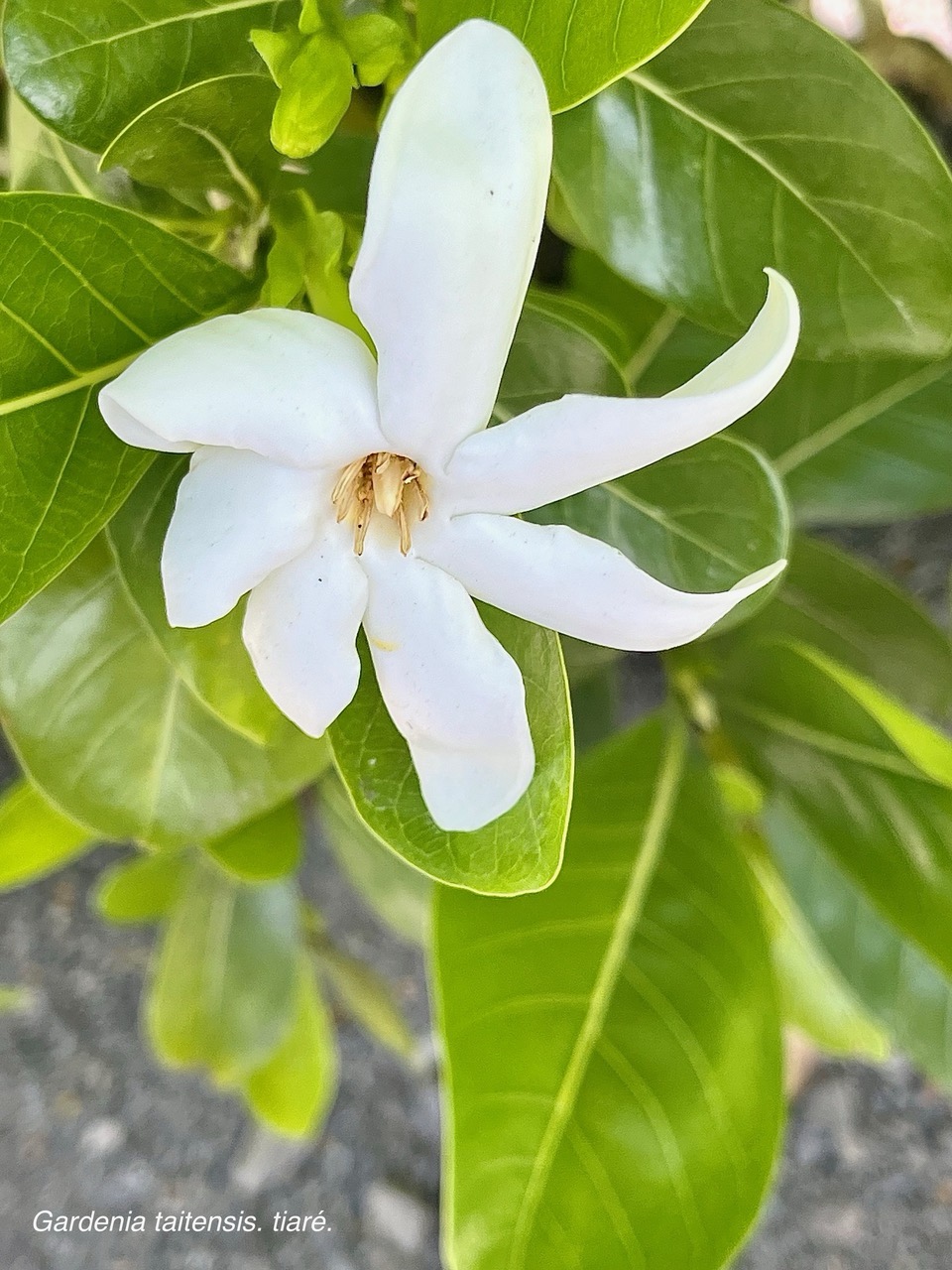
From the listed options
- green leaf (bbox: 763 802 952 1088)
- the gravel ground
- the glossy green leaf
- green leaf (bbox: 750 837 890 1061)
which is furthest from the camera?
the gravel ground

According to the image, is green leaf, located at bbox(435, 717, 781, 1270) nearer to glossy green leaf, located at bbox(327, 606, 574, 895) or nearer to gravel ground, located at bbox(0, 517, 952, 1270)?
glossy green leaf, located at bbox(327, 606, 574, 895)

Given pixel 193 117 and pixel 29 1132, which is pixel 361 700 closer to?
pixel 193 117

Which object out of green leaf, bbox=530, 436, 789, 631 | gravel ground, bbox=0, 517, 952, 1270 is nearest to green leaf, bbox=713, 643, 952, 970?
green leaf, bbox=530, 436, 789, 631

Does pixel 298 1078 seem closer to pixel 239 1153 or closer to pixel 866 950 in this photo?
pixel 239 1153

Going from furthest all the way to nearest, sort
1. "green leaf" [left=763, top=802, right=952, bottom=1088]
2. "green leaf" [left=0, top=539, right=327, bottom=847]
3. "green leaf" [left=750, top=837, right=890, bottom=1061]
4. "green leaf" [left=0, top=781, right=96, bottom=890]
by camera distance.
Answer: "green leaf" [left=750, top=837, right=890, bottom=1061], "green leaf" [left=0, top=781, right=96, bottom=890], "green leaf" [left=763, top=802, right=952, bottom=1088], "green leaf" [left=0, top=539, right=327, bottom=847]

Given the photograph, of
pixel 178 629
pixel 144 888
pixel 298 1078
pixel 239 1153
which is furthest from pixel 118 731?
pixel 239 1153

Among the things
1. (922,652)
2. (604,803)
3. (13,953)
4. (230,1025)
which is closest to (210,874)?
(230,1025)

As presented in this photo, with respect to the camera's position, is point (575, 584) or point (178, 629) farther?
point (178, 629)
